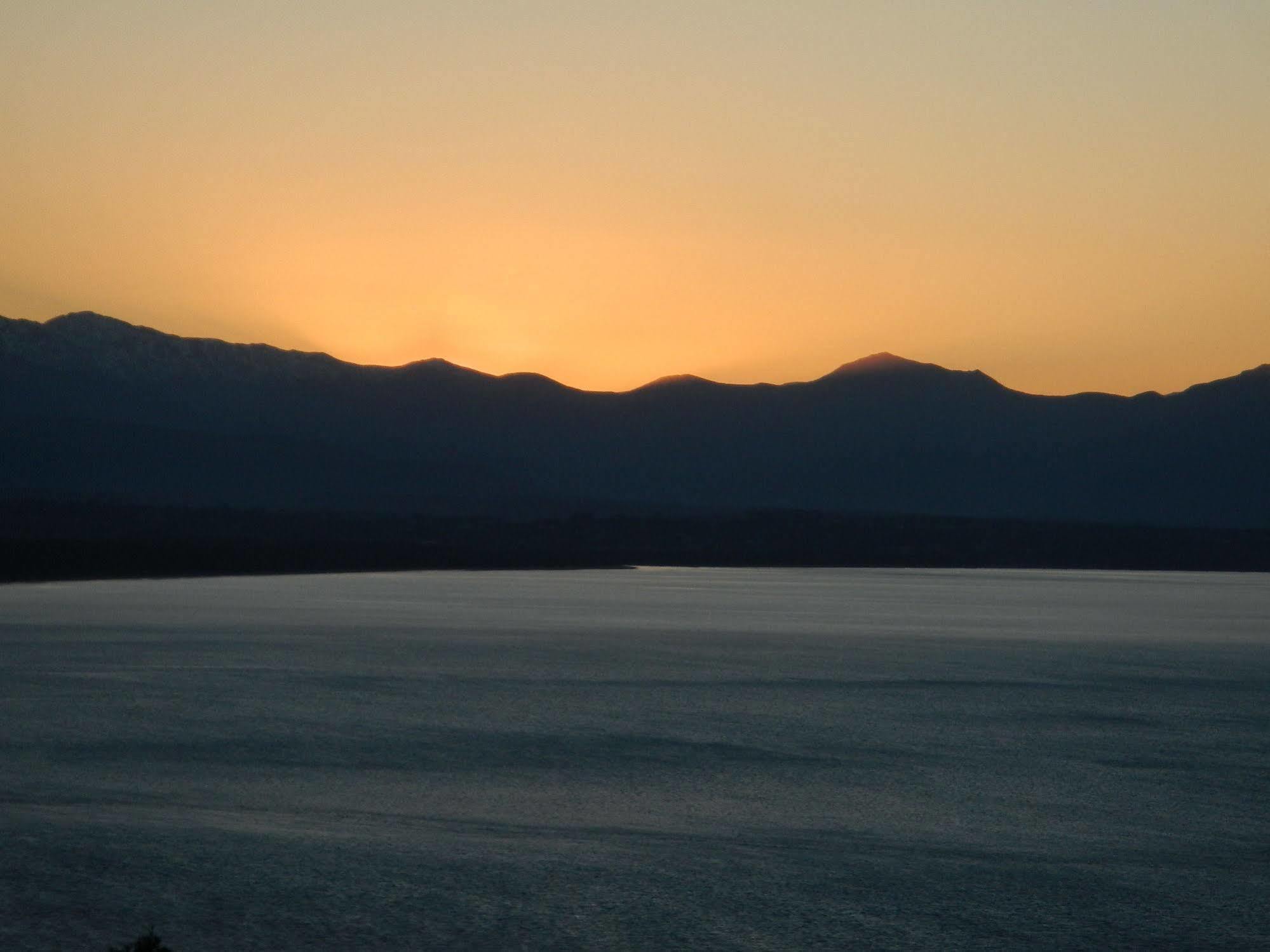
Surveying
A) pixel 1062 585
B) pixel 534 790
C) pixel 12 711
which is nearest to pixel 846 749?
pixel 534 790

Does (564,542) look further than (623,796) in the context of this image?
Yes

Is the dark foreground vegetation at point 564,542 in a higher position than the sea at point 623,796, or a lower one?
higher

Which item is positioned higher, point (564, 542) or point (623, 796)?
point (564, 542)

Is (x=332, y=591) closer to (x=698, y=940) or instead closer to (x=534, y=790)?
(x=534, y=790)

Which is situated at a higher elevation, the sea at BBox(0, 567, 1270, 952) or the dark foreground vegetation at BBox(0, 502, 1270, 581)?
the dark foreground vegetation at BBox(0, 502, 1270, 581)

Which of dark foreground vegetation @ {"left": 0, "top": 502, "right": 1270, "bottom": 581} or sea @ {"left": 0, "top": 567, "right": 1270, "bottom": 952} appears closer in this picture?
sea @ {"left": 0, "top": 567, "right": 1270, "bottom": 952}

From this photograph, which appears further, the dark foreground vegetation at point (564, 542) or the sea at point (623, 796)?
the dark foreground vegetation at point (564, 542)
